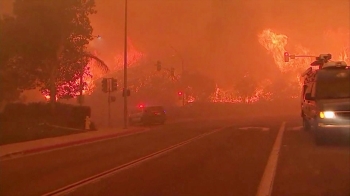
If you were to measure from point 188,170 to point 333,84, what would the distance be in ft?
23.3

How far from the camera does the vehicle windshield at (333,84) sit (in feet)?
50.8

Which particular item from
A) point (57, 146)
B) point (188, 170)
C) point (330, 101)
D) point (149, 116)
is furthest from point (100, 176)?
point (149, 116)

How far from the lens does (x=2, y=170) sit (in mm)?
12664

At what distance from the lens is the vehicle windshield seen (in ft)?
50.8

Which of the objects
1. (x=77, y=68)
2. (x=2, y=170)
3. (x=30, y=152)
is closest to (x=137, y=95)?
(x=77, y=68)

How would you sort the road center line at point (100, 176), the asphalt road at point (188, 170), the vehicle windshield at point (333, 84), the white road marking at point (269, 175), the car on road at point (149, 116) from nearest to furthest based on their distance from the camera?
1. the white road marking at point (269, 175)
2. the asphalt road at point (188, 170)
3. the road center line at point (100, 176)
4. the vehicle windshield at point (333, 84)
5. the car on road at point (149, 116)

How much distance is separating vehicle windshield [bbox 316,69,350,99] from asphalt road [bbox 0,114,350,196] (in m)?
1.74

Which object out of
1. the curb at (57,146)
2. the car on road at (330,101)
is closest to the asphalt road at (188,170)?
the car on road at (330,101)

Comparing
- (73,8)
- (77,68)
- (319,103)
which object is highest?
(73,8)

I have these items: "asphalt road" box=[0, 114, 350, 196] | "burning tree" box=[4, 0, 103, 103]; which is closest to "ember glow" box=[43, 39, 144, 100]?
"burning tree" box=[4, 0, 103, 103]

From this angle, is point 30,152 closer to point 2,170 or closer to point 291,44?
point 2,170

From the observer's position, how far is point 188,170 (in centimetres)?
1159

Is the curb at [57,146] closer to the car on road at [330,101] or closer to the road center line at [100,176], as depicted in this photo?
the road center line at [100,176]

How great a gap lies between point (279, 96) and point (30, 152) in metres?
64.6
